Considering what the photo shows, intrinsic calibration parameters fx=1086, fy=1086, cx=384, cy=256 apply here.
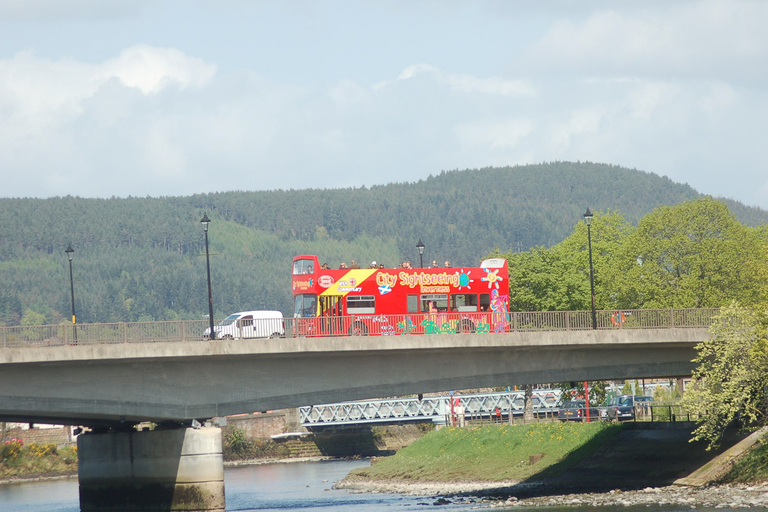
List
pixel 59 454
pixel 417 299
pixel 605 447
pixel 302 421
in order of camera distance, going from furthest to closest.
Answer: pixel 302 421 < pixel 59 454 < pixel 605 447 < pixel 417 299

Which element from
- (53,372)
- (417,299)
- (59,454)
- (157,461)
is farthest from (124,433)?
Answer: (59,454)

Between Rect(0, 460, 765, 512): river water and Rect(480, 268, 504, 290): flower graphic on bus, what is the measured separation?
11.2m

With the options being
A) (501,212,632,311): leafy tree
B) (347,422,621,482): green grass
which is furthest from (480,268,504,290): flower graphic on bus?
(501,212,632,311): leafy tree

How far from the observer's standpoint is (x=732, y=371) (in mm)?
45344

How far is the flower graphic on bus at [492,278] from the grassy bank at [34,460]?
57.2 meters

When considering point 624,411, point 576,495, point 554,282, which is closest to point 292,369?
point 576,495

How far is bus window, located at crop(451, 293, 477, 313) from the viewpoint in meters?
56.0

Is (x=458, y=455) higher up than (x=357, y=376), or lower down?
lower down

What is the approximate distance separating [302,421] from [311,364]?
2498 inches

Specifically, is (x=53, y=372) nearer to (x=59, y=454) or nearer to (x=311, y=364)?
(x=311, y=364)

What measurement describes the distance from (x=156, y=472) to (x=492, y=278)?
1986cm

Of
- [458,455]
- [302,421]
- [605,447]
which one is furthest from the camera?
[302,421]

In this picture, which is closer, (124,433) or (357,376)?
(357,376)

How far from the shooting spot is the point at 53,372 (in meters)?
42.8
